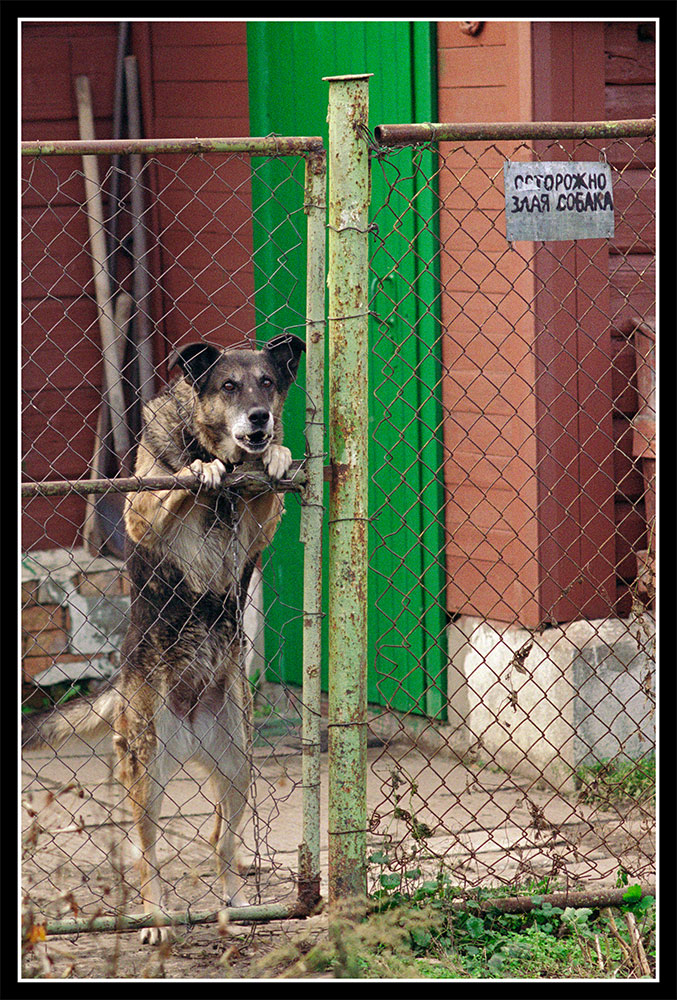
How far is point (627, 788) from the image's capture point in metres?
4.81

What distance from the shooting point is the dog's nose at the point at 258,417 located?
378cm

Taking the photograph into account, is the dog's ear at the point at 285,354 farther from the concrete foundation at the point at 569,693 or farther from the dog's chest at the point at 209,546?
the concrete foundation at the point at 569,693

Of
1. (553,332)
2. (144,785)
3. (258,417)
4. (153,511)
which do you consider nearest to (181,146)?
(258,417)

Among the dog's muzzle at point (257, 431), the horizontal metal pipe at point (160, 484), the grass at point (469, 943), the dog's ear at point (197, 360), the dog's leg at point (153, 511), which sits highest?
the dog's ear at point (197, 360)

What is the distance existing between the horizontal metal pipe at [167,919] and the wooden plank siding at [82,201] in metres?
3.41

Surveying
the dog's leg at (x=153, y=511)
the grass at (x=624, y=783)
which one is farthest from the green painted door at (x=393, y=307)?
the dog's leg at (x=153, y=511)

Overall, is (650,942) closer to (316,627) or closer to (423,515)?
(316,627)

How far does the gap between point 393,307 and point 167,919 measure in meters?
3.07

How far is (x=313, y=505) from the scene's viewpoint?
10.7 ft

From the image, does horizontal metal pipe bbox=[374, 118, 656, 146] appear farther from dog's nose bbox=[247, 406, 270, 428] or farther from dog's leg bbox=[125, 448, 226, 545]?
dog's leg bbox=[125, 448, 226, 545]

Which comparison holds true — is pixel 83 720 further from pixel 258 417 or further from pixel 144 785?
pixel 258 417

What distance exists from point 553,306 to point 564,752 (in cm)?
194

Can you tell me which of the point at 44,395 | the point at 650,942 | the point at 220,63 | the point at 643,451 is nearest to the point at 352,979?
the point at 650,942

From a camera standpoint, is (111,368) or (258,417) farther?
(111,368)
